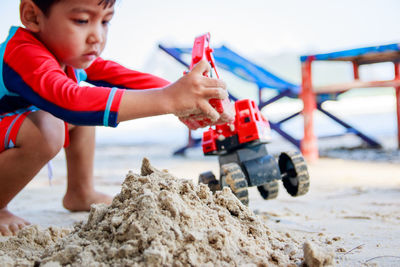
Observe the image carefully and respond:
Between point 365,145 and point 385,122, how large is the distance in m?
4.56

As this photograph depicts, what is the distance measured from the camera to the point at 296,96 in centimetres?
402

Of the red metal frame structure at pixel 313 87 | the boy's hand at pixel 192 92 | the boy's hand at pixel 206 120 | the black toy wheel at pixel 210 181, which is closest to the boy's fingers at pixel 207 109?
the boy's hand at pixel 192 92

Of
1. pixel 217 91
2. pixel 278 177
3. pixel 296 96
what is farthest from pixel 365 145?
pixel 217 91

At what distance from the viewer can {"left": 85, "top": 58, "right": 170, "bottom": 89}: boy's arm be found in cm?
155

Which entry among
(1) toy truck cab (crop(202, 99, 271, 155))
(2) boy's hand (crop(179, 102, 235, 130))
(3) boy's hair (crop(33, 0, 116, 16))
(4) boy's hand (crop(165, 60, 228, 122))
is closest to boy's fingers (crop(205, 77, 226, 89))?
(4) boy's hand (crop(165, 60, 228, 122))

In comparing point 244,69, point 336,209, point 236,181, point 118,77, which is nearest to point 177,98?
point 236,181

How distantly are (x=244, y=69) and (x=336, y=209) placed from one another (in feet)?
8.88

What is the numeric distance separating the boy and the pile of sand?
0.69 ft

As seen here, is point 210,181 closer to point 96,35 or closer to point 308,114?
point 96,35

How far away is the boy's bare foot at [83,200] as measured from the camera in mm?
1770

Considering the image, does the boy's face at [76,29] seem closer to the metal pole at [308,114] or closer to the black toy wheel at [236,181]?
the black toy wheel at [236,181]

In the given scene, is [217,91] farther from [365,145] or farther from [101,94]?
[365,145]

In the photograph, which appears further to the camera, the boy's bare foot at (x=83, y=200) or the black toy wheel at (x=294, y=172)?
the boy's bare foot at (x=83, y=200)

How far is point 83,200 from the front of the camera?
5.81ft
